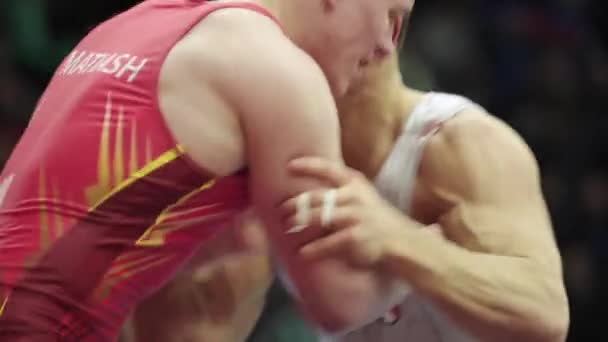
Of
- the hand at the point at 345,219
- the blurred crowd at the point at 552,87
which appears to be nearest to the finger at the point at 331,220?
the hand at the point at 345,219

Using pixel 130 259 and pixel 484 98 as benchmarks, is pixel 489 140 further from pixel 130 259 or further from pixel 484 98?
pixel 484 98

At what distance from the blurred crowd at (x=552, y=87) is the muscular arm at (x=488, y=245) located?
180 centimetres

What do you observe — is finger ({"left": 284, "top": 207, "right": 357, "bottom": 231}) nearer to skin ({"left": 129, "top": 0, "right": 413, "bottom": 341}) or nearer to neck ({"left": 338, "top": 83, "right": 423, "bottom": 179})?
skin ({"left": 129, "top": 0, "right": 413, "bottom": 341})

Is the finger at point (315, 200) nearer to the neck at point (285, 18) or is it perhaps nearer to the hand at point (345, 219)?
the hand at point (345, 219)

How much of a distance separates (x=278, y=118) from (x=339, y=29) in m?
0.19

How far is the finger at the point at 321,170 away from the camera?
1.08 meters

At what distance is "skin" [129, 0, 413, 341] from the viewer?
1081mm

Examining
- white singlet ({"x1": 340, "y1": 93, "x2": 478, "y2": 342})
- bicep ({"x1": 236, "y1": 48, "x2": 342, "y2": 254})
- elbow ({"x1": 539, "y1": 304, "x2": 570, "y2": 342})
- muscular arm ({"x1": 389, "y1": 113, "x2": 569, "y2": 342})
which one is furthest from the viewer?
white singlet ({"x1": 340, "y1": 93, "x2": 478, "y2": 342})

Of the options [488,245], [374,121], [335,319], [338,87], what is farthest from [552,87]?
[335,319]

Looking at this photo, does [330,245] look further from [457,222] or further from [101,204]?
[457,222]

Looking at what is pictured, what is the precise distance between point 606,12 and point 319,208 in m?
2.63

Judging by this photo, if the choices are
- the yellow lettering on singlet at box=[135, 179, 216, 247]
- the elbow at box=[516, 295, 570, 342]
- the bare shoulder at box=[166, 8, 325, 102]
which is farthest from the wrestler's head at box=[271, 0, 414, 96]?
the elbow at box=[516, 295, 570, 342]

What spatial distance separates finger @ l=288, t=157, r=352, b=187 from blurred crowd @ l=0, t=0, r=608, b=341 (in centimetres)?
217

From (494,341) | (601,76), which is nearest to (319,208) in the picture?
(494,341)
